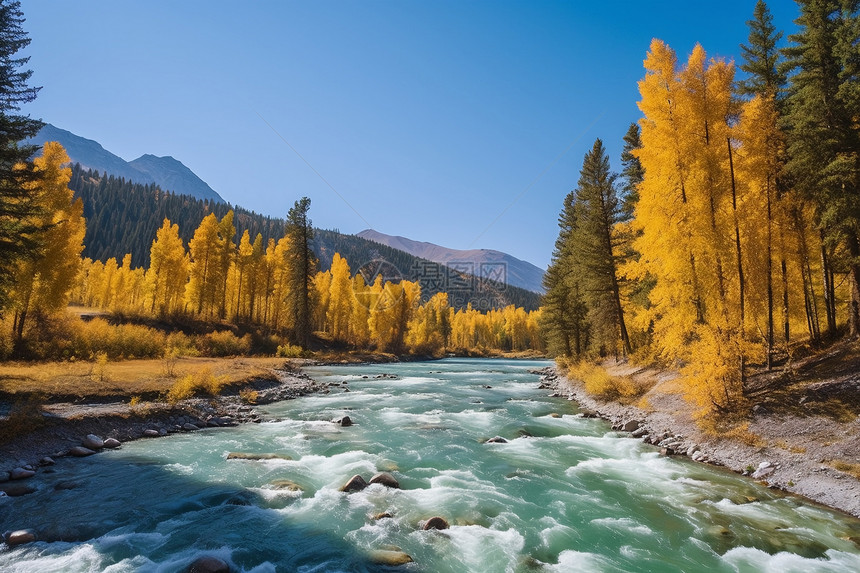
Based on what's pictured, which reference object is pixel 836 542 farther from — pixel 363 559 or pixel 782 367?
pixel 782 367

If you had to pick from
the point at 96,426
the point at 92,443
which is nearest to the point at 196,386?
the point at 96,426

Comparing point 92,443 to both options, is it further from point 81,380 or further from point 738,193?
point 738,193

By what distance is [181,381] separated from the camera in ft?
65.3

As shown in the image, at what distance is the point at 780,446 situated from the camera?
12.5 meters

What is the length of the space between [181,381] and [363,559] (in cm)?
1659

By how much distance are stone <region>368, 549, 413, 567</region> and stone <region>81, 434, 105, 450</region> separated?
462 inches

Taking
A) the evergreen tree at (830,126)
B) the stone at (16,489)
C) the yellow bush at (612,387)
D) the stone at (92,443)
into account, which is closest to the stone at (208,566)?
the stone at (16,489)

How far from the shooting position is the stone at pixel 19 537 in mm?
7711

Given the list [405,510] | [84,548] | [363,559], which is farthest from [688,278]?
[84,548]

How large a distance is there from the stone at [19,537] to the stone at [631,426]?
19833mm

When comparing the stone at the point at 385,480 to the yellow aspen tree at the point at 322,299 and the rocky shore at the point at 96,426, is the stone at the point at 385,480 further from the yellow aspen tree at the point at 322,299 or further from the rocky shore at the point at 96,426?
the yellow aspen tree at the point at 322,299

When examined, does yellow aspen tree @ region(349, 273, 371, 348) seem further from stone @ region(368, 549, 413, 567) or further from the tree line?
stone @ region(368, 549, 413, 567)

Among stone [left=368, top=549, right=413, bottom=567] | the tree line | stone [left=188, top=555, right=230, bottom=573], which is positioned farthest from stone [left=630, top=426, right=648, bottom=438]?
stone [left=188, top=555, right=230, bottom=573]

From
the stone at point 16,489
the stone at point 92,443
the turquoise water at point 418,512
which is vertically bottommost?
the turquoise water at point 418,512
